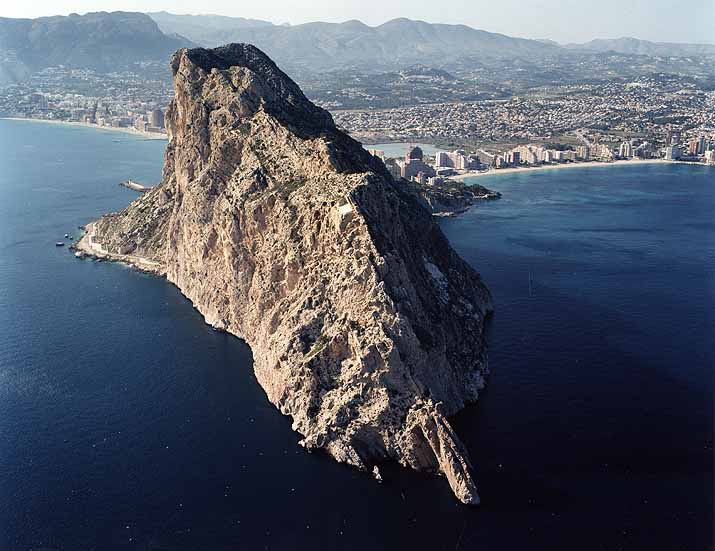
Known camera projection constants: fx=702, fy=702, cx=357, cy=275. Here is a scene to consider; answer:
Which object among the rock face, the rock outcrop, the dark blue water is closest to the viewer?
the dark blue water

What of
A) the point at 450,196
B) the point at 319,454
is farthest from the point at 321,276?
the point at 450,196

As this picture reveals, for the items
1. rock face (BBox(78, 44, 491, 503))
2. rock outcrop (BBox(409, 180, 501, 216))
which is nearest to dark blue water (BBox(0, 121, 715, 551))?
rock face (BBox(78, 44, 491, 503))

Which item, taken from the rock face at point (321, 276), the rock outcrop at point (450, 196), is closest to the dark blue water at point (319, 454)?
the rock face at point (321, 276)

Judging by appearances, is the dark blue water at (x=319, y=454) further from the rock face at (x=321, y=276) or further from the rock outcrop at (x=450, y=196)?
the rock outcrop at (x=450, y=196)

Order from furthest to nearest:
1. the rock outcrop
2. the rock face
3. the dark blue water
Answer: the rock outcrop < the rock face < the dark blue water

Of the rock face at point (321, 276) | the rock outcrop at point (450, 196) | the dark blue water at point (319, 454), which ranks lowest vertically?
the rock outcrop at point (450, 196)

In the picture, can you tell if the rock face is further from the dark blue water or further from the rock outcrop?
the rock outcrop
